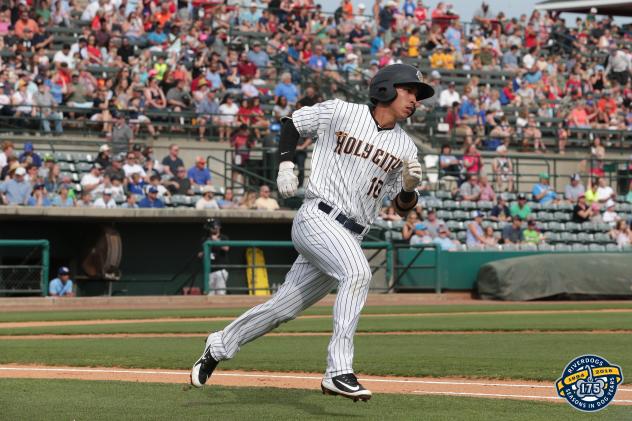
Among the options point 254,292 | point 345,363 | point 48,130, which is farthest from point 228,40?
point 345,363

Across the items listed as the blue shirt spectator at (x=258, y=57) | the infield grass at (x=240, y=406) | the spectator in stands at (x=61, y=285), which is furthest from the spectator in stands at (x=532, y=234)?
the infield grass at (x=240, y=406)

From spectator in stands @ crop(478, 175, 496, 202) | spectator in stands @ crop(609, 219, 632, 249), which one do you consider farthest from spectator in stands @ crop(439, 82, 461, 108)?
spectator in stands @ crop(609, 219, 632, 249)

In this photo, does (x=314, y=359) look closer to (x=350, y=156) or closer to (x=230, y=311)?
(x=350, y=156)

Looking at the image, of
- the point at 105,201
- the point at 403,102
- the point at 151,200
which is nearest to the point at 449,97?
the point at 151,200

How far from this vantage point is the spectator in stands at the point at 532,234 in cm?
2400

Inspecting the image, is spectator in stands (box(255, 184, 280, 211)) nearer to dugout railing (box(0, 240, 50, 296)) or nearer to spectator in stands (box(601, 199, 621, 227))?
dugout railing (box(0, 240, 50, 296))

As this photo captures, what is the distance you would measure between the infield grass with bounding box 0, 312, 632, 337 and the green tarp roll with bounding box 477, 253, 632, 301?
4518mm

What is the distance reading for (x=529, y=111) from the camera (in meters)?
29.0

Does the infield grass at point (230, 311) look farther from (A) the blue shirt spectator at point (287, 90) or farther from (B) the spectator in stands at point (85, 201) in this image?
(A) the blue shirt spectator at point (287, 90)

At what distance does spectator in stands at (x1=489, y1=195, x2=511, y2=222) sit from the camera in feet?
79.8

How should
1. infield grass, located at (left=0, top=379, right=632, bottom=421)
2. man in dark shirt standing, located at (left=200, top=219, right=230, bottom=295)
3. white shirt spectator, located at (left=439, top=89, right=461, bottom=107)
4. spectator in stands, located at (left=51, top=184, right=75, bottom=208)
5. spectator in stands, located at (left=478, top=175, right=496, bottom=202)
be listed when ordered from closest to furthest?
infield grass, located at (left=0, top=379, right=632, bottom=421) < spectator in stands, located at (left=51, top=184, right=75, bottom=208) < man in dark shirt standing, located at (left=200, top=219, right=230, bottom=295) < spectator in stands, located at (left=478, top=175, right=496, bottom=202) < white shirt spectator, located at (left=439, top=89, right=461, bottom=107)

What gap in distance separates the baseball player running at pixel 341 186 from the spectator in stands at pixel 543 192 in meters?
18.7

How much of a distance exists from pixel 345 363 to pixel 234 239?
1646 cm

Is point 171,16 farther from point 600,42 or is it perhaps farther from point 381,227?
point 600,42
